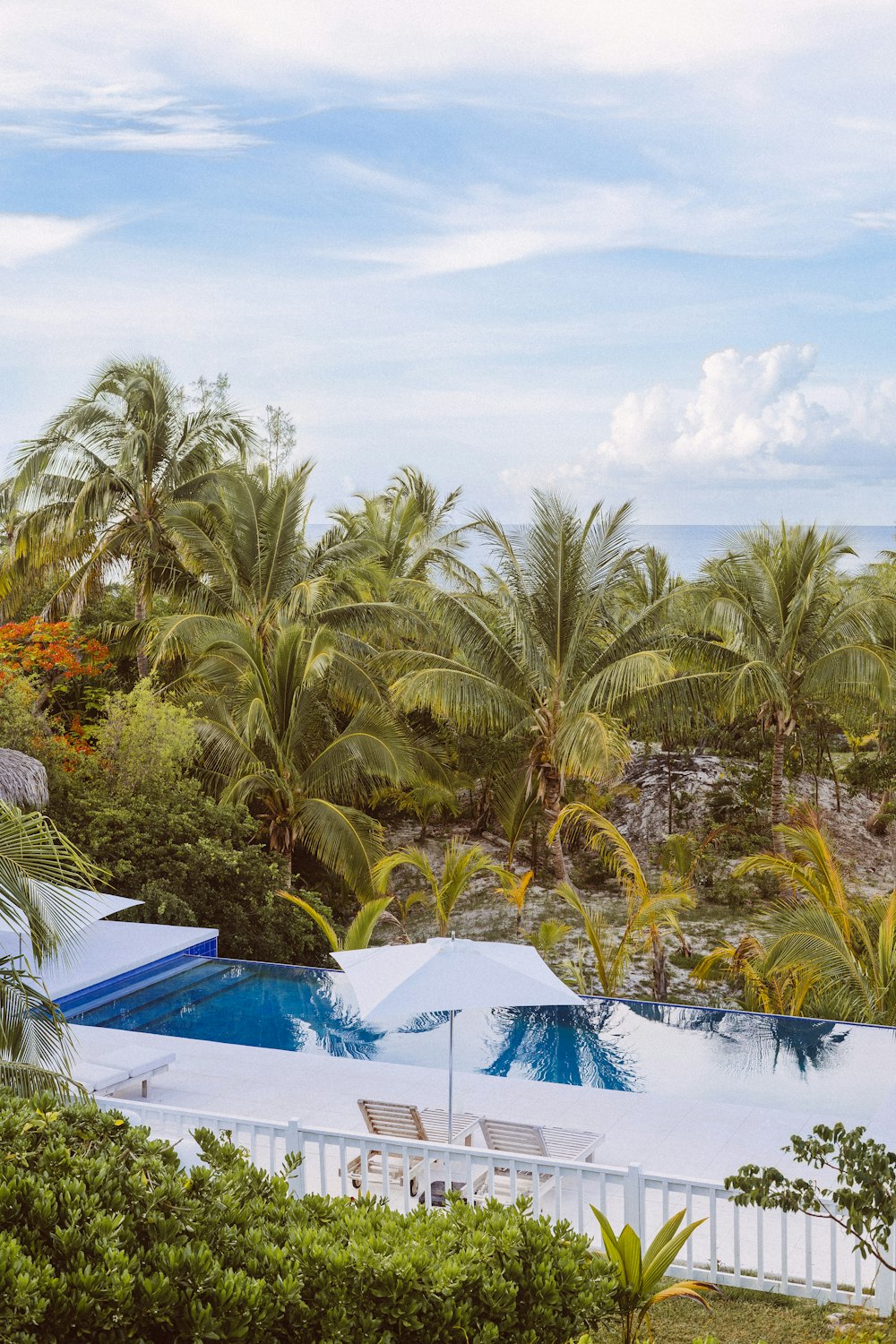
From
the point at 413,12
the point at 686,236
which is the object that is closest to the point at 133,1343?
the point at 413,12

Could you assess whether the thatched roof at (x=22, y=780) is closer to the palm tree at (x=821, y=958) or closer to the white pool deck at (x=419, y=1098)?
the white pool deck at (x=419, y=1098)

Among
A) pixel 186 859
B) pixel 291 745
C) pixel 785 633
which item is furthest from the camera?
pixel 785 633

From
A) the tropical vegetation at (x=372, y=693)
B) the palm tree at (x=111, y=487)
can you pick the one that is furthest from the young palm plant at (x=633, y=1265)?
the palm tree at (x=111, y=487)

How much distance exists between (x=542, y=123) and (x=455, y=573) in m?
25.0

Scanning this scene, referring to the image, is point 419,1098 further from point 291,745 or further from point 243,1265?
point 291,745

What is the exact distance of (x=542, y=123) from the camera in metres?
40.5

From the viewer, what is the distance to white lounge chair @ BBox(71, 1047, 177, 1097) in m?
8.30

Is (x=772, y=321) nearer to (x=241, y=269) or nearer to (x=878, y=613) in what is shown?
(x=241, y=269)

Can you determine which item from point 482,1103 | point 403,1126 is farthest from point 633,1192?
point 482,1103

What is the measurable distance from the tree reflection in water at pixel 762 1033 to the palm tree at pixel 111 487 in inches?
421

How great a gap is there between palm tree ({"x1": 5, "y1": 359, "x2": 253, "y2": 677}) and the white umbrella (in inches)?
460

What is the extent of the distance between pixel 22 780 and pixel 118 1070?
5086 millimetres

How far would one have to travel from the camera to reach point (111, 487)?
60.7ft

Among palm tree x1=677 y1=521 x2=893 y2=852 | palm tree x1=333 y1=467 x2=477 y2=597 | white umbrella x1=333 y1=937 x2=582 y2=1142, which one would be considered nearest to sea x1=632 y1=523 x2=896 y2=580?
palm tree x1=677 y1=521 x2=893 y2=852
